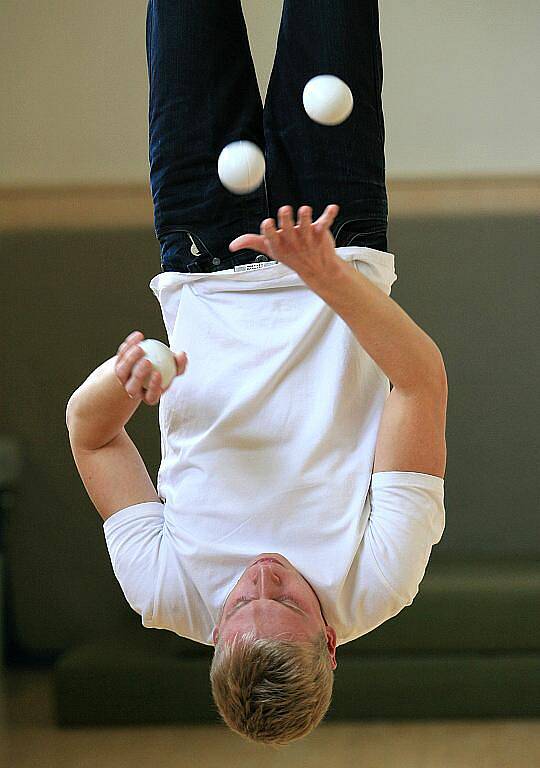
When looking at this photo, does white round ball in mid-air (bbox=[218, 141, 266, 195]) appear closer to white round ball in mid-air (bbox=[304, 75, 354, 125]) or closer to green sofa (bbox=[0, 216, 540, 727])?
white round ball in mid-air (bbox=[304, 75, 354, 125])

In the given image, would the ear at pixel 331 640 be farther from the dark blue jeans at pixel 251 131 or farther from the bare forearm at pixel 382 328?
the dark blue jeans at pixel 251 131

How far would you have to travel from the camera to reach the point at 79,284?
285cm

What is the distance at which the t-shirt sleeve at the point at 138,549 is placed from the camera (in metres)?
1.22

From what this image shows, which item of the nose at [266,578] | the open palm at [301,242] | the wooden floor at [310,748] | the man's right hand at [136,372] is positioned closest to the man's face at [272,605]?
the nose at [266,578]

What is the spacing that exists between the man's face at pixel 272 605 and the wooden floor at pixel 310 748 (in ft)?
5.02

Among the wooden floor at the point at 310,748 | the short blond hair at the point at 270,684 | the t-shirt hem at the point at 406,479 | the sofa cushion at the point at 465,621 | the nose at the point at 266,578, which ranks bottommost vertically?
the wooden floor at the point at 310,748

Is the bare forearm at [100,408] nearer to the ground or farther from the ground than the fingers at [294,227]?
nearer to the ground

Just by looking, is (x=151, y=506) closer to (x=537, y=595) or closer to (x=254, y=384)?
(x=254, y=384)

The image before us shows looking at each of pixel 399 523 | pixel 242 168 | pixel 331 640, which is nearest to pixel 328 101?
pixel 242 168

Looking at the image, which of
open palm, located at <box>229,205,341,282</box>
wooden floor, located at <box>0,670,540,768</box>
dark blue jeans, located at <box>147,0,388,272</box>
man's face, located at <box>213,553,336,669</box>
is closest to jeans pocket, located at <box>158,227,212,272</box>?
dark blue jeans, located at <box>147,0,388,272</box>

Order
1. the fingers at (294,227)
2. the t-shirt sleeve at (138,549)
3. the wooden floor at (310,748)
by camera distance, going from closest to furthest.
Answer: the fingers at (294,227), the t-shirt sleeve at (138,549), the wooden floor at (310,748)

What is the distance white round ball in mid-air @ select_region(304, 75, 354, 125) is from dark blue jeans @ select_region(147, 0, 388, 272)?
5cm

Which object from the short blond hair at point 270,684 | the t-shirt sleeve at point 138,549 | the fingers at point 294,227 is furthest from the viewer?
the t-shirt sleeve at point 138,549

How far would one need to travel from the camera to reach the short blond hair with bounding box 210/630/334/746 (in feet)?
3.59
